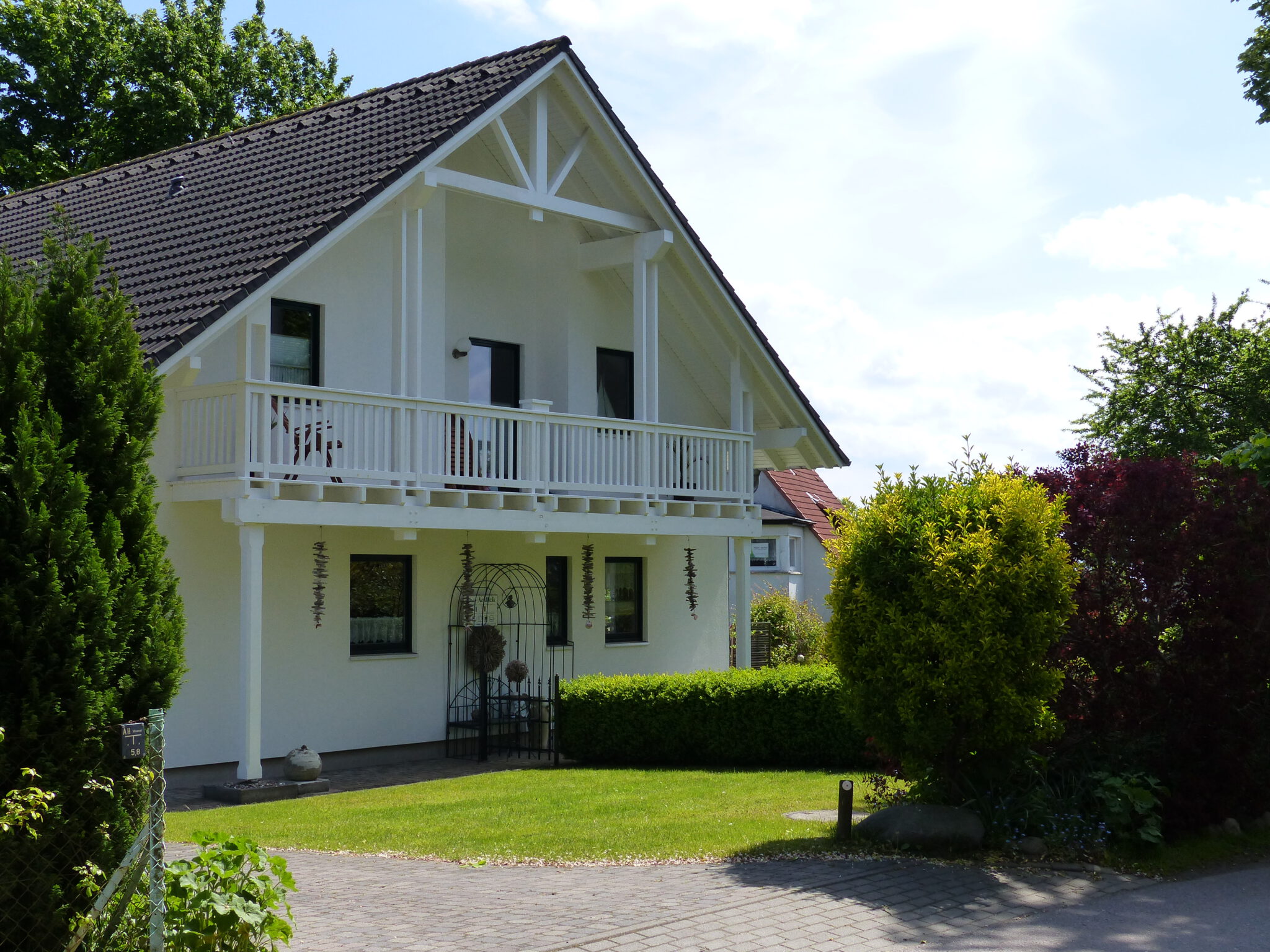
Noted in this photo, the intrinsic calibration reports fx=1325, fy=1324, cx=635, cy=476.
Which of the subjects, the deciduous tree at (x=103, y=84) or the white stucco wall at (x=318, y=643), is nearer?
the white stucco wall at (x=318, y=643)

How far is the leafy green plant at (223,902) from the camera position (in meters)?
6.10

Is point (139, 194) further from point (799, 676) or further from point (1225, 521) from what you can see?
point (1225, 521)

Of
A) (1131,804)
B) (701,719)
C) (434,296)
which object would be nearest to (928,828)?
(1131,804)

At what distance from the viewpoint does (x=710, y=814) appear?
11.9 m

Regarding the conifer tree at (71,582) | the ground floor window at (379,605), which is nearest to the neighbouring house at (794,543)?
the ground floor window at (379,605)

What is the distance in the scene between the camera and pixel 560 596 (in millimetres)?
20328

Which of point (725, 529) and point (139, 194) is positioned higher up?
point (139, 194)

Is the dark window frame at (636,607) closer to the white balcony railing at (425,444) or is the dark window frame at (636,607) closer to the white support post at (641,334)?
the white balcony railing at (425,444)

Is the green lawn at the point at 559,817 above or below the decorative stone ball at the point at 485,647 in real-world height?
below

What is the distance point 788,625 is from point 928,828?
2486cm

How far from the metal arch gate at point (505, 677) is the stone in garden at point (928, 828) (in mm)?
7251

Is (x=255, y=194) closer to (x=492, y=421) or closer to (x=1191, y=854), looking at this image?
(x=492, y=421)

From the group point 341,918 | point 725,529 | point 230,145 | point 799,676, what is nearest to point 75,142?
point 230,145

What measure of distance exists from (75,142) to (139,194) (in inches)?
520
